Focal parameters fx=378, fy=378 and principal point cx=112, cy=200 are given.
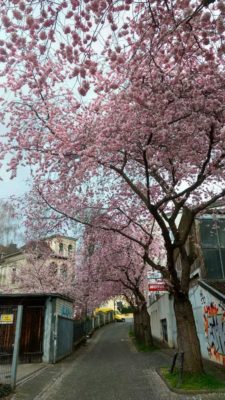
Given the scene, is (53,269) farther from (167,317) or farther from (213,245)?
(213,245)

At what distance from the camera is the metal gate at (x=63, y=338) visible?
65.0 feet

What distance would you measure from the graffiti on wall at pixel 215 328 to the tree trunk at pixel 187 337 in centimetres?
462

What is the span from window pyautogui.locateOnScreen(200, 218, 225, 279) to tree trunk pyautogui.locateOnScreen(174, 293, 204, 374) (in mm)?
7546

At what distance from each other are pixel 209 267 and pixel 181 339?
811 centimetres

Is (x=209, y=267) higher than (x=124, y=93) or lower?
lower

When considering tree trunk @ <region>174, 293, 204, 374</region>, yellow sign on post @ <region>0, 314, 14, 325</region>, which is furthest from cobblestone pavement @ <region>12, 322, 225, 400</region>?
yellow sign on post @ <region>0, 314, 14, 325</region>

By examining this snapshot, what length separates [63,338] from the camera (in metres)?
21.8

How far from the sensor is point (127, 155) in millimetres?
11273

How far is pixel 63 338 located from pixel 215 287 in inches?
372

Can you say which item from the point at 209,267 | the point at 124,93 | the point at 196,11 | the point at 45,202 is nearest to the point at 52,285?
the point at 209,267

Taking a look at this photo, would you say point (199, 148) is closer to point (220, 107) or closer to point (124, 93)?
point (220, 107)

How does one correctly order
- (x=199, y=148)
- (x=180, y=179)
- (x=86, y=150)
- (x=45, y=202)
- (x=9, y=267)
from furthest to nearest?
(x=9, y=267) → (x=45, y=202) → (x=180, y=179) → (x=199, y=148) → (x=86, y=150)

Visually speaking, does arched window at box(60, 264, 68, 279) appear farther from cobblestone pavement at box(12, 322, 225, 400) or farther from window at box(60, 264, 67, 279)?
cobblestone pavement at box(12, 322, 225, 400)

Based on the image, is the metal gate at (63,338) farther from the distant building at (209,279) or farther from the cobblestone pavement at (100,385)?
the distant building at (209,279)
